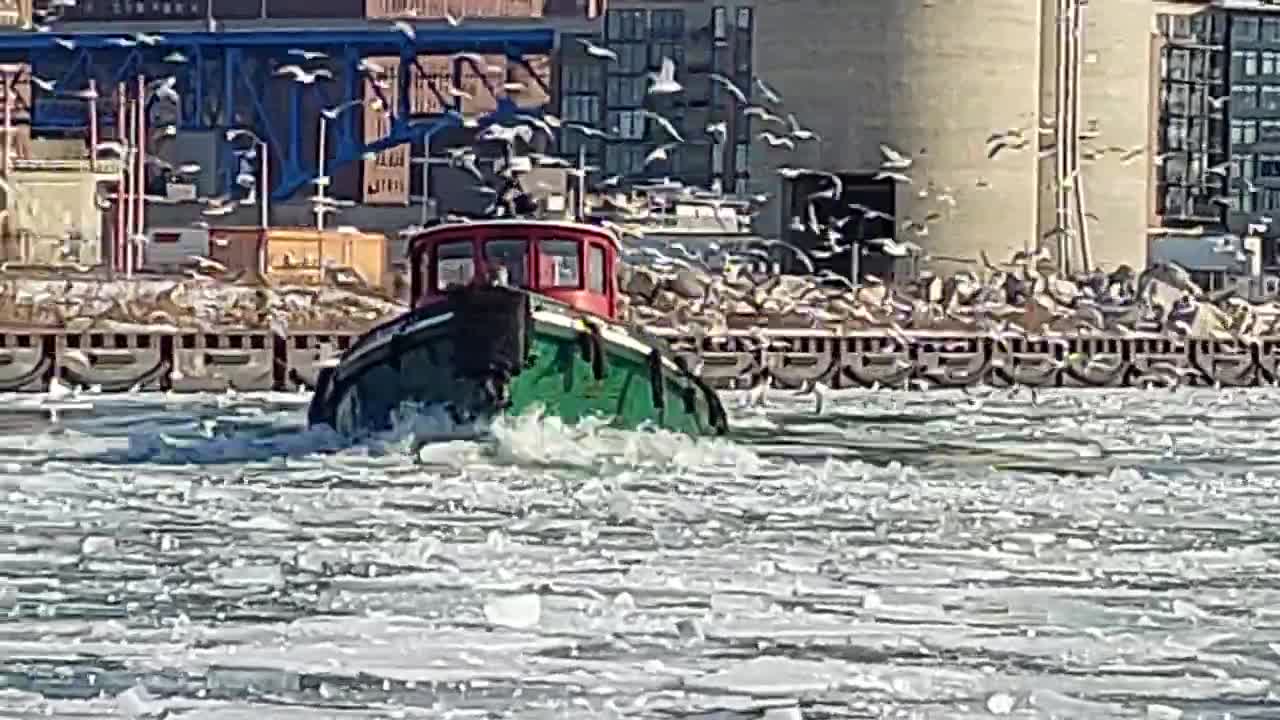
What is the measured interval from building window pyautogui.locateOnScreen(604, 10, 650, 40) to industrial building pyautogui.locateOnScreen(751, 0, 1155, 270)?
A: 23.5 m

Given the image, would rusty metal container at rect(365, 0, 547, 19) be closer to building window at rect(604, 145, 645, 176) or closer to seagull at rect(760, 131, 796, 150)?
building window at rect(604, 145, 645, 176)

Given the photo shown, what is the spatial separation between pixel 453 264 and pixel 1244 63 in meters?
71.6

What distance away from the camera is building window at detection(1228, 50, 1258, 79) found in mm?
87375

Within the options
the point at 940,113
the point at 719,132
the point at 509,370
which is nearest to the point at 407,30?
the point at 719,132

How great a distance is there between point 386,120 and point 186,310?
3733cm

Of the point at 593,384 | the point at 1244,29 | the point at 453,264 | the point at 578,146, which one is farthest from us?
the point at 1244,29

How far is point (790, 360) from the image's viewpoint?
3572 cm

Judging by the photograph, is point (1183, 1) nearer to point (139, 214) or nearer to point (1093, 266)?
point (1093, 266)

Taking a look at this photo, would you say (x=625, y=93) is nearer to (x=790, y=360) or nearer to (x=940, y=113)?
(x=940, y=113)

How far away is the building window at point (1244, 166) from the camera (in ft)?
283

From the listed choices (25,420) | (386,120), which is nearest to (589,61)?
(386,120)

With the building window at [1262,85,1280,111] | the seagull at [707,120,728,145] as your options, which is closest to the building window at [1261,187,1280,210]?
the building window at [1262,85,1280,111]

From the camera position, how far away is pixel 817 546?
42.6 feet

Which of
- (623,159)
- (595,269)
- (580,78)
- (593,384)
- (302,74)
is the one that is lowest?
(593,384)
